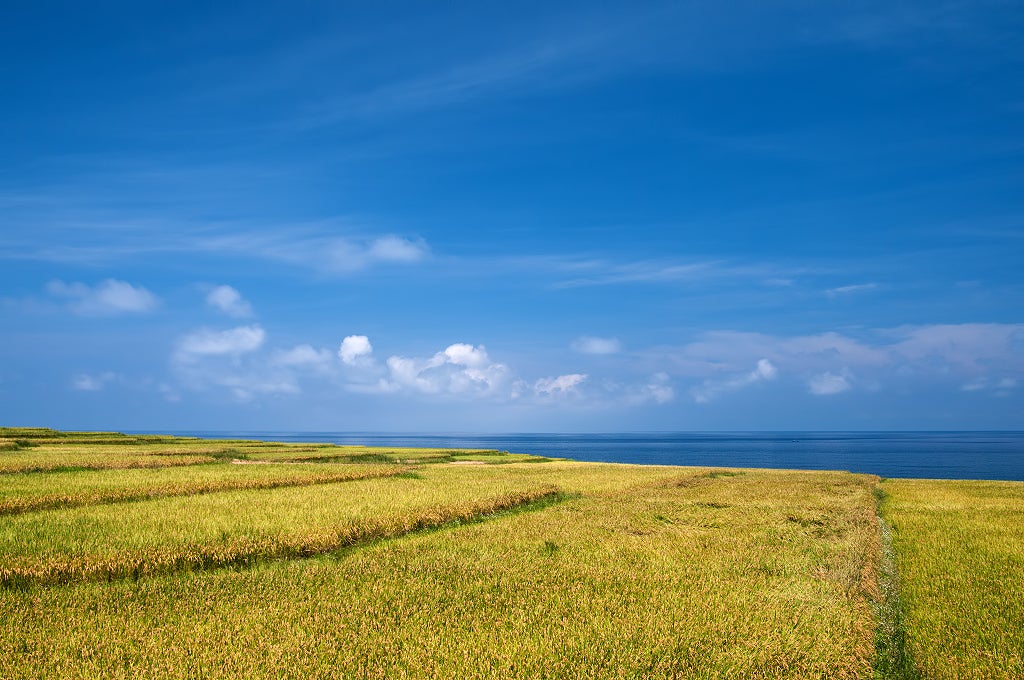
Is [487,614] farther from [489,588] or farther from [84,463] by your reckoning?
[84,463]

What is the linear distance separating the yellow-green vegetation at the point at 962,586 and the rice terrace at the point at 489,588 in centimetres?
4

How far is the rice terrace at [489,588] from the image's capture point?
6121mm

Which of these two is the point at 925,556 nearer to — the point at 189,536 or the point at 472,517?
the point at 472,517

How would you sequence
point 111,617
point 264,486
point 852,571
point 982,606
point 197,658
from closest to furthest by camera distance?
point 197,658 → point 111,617 → point 982,606 → point 852,571 → point 264,486

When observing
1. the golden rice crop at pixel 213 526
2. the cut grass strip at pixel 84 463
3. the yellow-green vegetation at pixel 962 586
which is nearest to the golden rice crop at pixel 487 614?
the golden rice crop at pixel 213 526

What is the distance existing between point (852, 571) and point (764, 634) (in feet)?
12.5

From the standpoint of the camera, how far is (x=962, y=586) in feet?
30.3

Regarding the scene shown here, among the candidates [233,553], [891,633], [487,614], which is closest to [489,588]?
[487,614]

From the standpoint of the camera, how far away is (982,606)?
8.27m

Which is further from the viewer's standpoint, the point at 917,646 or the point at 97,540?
the point at 97,540

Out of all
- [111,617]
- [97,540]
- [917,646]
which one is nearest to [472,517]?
[97,540]

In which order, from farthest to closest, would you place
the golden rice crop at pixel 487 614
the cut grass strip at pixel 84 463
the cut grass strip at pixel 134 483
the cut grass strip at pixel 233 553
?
the cut grass strip at pixel 84 463 < the cut grass strip at pixel 134 483 < the cut grass strip at pixel 233 553 < the golden rice crop at pixel 487 614

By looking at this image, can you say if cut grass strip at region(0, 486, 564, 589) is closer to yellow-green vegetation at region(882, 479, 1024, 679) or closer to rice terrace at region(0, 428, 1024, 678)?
rice terrace at region(0, 428, 1024, 678)

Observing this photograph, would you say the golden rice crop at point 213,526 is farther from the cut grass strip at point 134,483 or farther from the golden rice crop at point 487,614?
the cut grass strip at point 134,483
